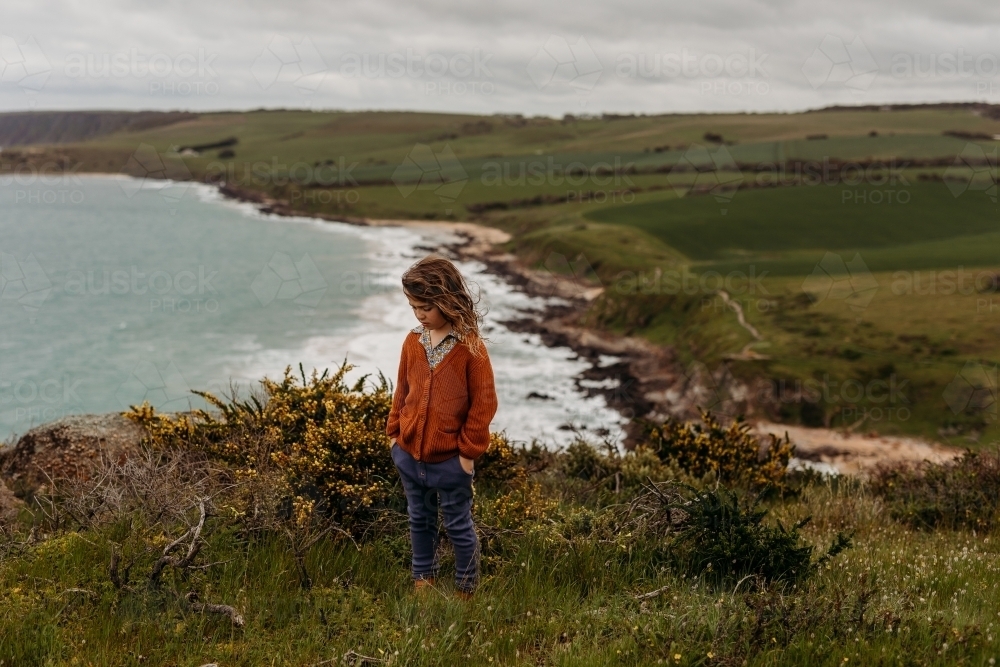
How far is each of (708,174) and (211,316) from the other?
60.0m

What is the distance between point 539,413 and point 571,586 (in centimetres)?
2599

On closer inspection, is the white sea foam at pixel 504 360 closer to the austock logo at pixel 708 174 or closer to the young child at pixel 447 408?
the young child at pixel 447 408

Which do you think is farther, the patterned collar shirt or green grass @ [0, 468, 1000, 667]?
the patterned collar shirt

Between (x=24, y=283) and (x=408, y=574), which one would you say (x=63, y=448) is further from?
(x=24, y=283)

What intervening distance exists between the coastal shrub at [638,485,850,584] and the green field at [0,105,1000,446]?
74.2 ft

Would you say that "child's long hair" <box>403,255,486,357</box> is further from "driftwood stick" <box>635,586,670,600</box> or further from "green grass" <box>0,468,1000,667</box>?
"driftwood stick" <box>635,586,670,600</box>

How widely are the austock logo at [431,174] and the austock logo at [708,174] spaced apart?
85.8 feet

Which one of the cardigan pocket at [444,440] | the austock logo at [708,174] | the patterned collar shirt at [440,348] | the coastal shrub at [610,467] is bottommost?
the coastal shrub at [610,467]

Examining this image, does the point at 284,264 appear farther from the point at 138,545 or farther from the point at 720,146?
the point at 720,146

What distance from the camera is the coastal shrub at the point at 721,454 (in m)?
10.4

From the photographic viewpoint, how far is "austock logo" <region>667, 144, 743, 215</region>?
76250mm

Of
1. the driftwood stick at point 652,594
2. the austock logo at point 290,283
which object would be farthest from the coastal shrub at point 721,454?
the austock logo at point 290,283

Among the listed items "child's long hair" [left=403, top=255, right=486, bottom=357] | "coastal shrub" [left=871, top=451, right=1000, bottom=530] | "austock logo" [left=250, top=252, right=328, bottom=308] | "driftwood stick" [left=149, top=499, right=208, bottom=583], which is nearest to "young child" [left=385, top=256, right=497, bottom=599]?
"child's long hair" [left=403, top=255, right=486, bottom=357]

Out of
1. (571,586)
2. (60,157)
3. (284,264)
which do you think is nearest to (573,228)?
(284,264)
